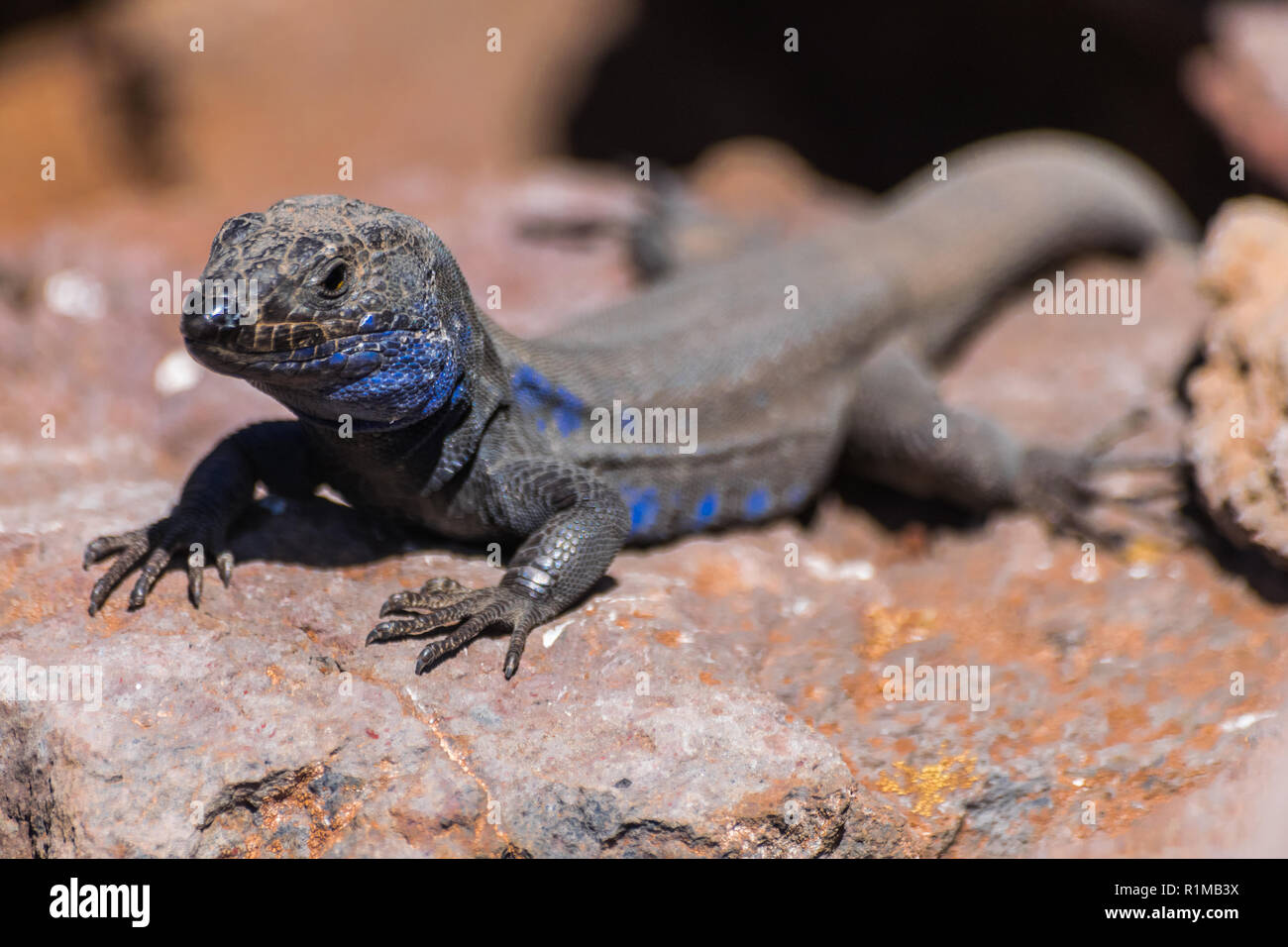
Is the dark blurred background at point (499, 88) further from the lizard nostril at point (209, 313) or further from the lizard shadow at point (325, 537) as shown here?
the lizard nostril at point (209, 313)

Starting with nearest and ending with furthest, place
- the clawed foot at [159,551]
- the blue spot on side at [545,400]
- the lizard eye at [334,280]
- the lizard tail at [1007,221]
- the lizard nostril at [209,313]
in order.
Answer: the lizard nostril at [209,313] < the lizard eye at [334,280] < the clawed foot at [159,551] < the blue spot on side at [545,400] < the lizard tail at [1007,221]

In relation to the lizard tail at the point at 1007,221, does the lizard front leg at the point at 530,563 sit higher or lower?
lower

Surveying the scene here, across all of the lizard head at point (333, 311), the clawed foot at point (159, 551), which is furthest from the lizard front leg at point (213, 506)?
the lizard head at point (333, 311)

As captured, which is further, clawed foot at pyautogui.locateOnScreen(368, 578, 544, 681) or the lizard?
clawed foot at pyautogui.locateOnScreen(368, 578, 544, 681)

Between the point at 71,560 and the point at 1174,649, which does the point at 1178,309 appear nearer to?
the point at 1174,649

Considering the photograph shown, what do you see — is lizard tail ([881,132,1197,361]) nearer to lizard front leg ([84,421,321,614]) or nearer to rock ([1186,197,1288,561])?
rock ([1186,197,1288,561])

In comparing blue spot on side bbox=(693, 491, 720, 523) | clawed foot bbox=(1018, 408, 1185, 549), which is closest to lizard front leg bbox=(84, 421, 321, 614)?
blue spot on side bbox=(693, 491, 720, 523)

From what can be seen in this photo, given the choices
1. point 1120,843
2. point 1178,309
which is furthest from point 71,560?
point 1178,309

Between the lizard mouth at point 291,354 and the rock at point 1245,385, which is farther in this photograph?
the rock at point 1245,385
